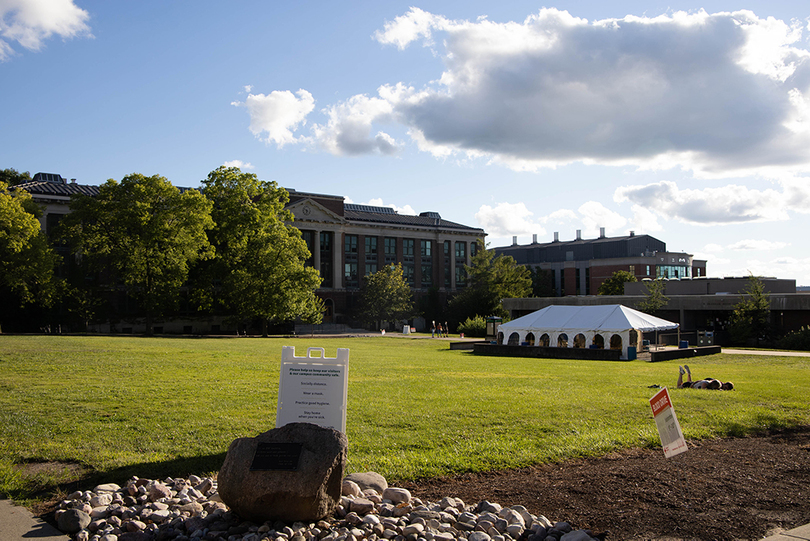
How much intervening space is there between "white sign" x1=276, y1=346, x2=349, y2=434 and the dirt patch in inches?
52.7

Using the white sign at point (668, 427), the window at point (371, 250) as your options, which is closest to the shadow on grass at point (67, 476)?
the white sign at point (668, 427)

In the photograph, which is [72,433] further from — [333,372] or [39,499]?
[333,372]

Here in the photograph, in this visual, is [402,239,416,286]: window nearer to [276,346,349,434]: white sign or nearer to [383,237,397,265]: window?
[383,237,397,265]: window

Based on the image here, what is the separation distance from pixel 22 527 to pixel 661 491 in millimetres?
6646

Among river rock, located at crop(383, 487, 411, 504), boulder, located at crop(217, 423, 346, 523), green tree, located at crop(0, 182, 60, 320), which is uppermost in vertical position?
green tree, located at crop(0, 182, 60, 320)

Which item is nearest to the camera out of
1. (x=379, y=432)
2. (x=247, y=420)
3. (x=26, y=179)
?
(x=379, y=432)

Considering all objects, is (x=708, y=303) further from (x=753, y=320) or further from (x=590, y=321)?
(x=590, y=321)

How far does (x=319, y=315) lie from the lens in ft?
199

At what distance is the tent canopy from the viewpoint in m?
34.2

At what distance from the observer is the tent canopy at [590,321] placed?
34188mm

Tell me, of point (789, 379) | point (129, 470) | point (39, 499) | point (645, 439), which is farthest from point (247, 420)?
point (789, 379)

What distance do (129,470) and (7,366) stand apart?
1421cm

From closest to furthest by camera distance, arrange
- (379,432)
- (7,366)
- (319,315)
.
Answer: (379,432)
(7,366)
(319,315)

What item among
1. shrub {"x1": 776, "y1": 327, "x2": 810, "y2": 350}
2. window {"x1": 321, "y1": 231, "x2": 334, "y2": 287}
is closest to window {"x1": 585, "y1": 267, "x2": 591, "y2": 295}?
window {"x1": 321, "y1": 231, "x2": 334, "y2": 287}
